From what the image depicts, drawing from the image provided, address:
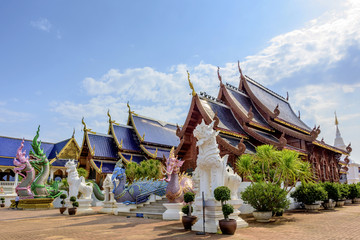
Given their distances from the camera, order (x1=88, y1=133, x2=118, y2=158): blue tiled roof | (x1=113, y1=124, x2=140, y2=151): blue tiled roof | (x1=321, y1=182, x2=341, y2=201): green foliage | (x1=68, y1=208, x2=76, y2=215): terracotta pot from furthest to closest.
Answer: (x1=113, y1=124, x2=140, y2=151): blue tiled roof → (x1=88, y1=133, x2=118, y2=158): blue tiled roof → (x1=321, y1=182, x2=341, y2=201): green foliage → (x1=68, y1=208, x2=76, y2=215): terracotta pot

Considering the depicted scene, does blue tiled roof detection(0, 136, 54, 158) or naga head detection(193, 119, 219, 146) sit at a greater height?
blue tiled roof detection(0, 136, 54, 158)

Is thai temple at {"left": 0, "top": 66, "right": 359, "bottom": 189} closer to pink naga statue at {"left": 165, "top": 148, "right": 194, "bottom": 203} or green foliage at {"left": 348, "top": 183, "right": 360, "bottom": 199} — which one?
green foliage at {"left": 348, "top": 183, "right": 360, "bottom": 199}

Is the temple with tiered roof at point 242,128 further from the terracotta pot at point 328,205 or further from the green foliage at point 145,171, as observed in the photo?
the green foliage at point 145,171

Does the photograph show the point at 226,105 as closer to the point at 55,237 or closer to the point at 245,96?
the point at 245,96

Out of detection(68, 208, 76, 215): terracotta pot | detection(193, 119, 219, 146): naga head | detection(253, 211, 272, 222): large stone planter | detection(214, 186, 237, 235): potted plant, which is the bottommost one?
A: detection(68, 208, 76, 215): terracotta pot

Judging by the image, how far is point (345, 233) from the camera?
689 centimetres

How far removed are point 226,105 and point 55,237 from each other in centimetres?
1481

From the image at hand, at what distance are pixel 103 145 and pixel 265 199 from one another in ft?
71.2

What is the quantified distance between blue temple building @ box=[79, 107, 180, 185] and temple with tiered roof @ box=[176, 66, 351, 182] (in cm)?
874

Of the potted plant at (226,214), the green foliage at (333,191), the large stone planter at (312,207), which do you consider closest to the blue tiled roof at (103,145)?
the large stone planter at (312,207)

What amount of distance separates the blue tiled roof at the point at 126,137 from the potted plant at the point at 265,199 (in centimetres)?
2012

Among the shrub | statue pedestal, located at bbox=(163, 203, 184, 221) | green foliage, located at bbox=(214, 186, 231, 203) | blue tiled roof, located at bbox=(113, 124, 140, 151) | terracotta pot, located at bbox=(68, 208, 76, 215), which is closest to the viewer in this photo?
the shrub

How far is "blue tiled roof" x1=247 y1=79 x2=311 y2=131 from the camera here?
22.5 metres

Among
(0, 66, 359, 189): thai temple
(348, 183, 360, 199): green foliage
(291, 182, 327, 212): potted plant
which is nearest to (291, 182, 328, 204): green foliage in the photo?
(291, 182, 327, 212): potted plant
